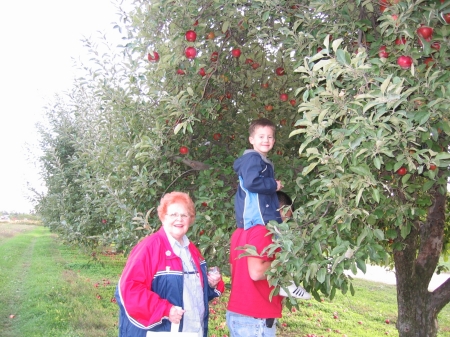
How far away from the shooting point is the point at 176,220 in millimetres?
2430

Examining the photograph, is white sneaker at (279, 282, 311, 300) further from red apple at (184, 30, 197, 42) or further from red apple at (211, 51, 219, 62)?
red apple at (211, 51, 219, 62)

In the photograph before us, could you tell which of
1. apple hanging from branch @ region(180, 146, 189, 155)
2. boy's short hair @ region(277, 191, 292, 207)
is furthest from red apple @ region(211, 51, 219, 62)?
boy's short hair @ region(277, 191, 292, 207)

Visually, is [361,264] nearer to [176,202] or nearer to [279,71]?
[176,202]

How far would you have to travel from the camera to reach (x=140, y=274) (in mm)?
2227

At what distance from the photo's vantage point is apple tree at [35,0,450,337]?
7.10 ft

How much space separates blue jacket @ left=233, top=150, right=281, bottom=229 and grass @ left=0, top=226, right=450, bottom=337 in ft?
13.4

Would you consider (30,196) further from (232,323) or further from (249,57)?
(232,323)

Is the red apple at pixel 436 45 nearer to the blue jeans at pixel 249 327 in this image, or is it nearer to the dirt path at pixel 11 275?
the blue jeans at pixel 249 327

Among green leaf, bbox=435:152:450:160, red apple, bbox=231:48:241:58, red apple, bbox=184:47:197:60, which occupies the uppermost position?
red apple, bbox=231:48:241:58

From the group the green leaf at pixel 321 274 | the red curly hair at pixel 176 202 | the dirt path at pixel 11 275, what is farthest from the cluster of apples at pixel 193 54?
the dirt path at pixel 11 275

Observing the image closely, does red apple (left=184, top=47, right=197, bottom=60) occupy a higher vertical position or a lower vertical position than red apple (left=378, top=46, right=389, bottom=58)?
higher

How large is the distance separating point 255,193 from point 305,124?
2.13 ft

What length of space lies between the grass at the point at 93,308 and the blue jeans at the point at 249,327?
4050 millimetres

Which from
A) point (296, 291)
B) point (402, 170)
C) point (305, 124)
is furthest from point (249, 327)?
point (402, 170)
